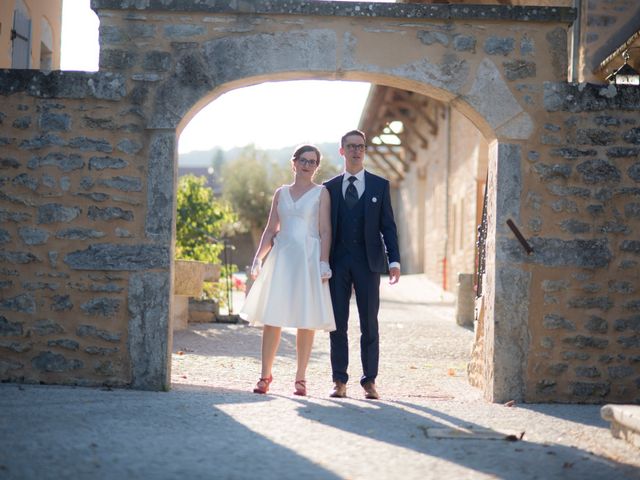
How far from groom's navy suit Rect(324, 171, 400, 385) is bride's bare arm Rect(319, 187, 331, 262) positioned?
0.05 metres

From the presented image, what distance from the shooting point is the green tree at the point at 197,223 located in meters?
11.6

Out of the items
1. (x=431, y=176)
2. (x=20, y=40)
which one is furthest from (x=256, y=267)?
(x=431, y=176)

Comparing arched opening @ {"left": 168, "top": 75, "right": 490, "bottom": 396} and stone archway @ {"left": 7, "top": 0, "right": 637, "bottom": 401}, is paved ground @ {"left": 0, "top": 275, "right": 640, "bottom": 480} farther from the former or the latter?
arched opening @ {"left": 168, "top": 75, "right": 490, "bottom": 396}

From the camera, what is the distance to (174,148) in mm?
5465

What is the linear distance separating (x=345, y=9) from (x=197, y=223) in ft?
21.9

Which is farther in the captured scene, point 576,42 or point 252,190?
point 252,190

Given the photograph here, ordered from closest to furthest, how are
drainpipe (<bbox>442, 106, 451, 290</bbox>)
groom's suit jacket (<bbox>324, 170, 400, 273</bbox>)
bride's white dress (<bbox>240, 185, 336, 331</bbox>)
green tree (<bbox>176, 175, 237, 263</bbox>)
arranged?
bride's white dress (<bbox>240, 185, 336, 331</bbox>) < groom's suit jacket (<bbox>324, 170, 400, 273</bbox>) < green tree (<bbox>176, 175, 237, 263</bbox>) < drainpipe (<bbox>442, 106, 451, 290</bbox>)

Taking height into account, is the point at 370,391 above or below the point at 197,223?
below

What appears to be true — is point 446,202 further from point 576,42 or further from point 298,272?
point 298,272

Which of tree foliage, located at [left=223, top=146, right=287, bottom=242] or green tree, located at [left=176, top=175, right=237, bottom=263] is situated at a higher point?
tree foliage, located at [left=223, top=146, right=287, bottom=242]

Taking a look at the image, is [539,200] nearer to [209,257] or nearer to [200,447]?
[200,447]

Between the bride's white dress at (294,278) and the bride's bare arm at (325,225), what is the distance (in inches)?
1.3

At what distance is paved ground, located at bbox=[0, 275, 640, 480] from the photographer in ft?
11.0

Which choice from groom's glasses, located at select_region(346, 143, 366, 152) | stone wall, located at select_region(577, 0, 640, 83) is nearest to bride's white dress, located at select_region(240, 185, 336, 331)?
groom's glasses, located at select_region(346, 143, 366, 152)
